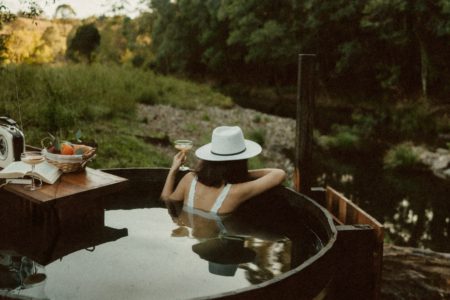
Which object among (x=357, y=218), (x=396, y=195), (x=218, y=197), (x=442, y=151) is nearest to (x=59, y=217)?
(x=218, y=197)

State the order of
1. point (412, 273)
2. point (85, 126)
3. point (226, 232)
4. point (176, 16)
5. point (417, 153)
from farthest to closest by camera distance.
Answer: point (176, 16)
point (417, 153)
point (85, 126)
point (412, 273)
point (226, 232)

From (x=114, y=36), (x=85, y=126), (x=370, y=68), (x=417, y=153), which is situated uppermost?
(x=114, y=36)

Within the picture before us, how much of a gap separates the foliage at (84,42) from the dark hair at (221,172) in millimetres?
29716

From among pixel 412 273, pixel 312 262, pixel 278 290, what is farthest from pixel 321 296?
pixel 412 273

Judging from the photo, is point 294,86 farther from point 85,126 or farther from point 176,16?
point 85,126

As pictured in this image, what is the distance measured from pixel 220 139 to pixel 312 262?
174 cm

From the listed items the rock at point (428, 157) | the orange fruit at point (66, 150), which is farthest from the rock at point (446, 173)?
the orange fruit at point (66, 150)

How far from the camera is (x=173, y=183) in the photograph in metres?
4.79

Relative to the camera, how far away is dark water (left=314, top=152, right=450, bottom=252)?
29.9 ft

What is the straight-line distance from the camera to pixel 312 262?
2.88 meters

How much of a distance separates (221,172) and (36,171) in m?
1.53

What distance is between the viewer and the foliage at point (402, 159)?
13.7 meters

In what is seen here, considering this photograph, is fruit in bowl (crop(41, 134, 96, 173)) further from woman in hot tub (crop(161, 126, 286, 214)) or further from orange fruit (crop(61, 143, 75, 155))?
woman in hot tub (crop(161, 126, 286, 214))

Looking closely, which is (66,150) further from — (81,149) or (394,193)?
(394,193)
